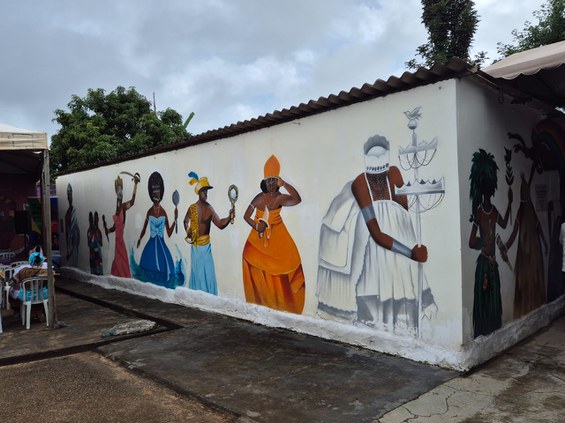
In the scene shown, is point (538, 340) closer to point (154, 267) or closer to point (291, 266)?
point (291, 266)

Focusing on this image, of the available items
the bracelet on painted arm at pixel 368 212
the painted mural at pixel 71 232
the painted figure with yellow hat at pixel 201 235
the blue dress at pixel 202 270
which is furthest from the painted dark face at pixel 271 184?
the painted mural at pixel 71 232

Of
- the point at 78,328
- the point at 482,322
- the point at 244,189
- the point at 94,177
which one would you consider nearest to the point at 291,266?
the point at 244,189

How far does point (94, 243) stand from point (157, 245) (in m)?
3.05

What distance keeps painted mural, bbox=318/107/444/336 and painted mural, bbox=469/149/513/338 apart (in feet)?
1.48

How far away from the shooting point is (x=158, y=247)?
28.3 ft

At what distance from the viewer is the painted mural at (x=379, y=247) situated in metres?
4.55

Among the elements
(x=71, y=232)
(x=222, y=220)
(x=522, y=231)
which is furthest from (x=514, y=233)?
(x=71, y=232)

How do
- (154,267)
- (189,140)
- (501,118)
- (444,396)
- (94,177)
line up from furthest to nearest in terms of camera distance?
(94,177) < (154,267) < (189,140) < (501,118) < (444,396)

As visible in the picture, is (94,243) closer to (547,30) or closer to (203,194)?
(203,194)

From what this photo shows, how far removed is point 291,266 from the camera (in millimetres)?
5938

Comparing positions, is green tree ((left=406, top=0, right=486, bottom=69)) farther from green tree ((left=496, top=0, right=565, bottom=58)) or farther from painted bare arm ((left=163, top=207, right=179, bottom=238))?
painted bare arm ((left=163, top=207, right=179, bottom=238))

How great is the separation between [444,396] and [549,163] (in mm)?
4010

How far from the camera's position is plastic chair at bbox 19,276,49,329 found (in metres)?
6.57

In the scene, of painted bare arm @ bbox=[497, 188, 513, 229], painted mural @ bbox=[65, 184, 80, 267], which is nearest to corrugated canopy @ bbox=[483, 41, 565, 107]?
painted bare arm @ bbox=[497, 188, 513, 229]
